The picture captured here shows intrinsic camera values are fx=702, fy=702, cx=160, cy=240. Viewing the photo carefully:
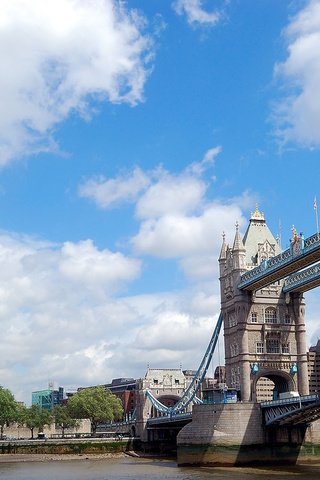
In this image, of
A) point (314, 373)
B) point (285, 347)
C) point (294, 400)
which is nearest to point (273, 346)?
point (285, 347)

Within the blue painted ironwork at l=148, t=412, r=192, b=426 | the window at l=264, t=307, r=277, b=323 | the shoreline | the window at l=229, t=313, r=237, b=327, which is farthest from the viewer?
the shoreline

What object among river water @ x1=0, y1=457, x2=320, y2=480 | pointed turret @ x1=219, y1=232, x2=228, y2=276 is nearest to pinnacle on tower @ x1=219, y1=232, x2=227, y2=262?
pointed turret @ x1=219, y1=232, x2=228, y2=276

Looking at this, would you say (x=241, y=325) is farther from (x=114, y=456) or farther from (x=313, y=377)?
(x=114, y=456)

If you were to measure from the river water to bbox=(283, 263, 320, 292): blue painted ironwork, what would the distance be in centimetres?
2131

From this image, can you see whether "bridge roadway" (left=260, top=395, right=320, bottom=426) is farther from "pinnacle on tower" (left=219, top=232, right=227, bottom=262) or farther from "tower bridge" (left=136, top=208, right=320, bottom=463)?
"pinnacle on tower" (left=219, top=232, right=227, bottom=262)

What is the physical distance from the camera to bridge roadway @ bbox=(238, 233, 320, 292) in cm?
7468

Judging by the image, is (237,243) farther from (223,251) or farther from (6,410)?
(6,410)

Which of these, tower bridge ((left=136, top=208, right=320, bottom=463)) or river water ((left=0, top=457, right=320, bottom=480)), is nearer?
river water ((left=0, top=457, right=320, bottom=480))

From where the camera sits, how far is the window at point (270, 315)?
89500 mm

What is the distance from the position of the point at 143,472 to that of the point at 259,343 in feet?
82.2

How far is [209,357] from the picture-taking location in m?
99.5

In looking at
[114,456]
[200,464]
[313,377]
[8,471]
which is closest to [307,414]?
[200,464]

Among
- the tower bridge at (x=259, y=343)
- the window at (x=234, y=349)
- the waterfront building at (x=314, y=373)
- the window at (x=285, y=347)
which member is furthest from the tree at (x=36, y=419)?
the window at (x=285, y=347)

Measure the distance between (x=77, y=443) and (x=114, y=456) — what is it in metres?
6.40
